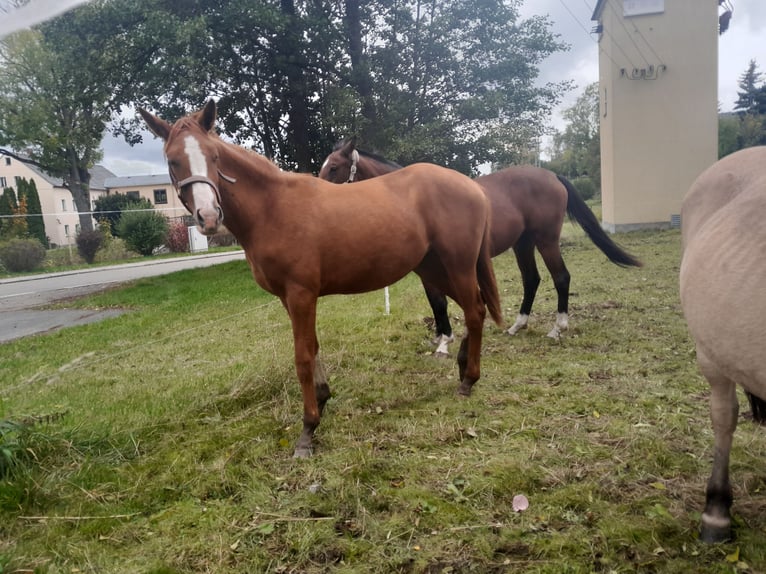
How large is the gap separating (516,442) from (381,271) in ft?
4.46

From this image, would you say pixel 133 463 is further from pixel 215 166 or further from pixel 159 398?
pixel 215 166

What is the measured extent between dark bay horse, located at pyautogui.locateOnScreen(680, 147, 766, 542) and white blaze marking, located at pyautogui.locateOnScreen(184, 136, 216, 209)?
2.25 meters

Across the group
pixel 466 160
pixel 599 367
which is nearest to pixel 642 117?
pixel 466 160

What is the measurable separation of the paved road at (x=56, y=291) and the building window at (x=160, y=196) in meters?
25.8

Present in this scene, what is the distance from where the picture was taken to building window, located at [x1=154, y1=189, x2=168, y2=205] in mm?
44500

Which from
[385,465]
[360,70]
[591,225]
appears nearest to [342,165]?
[385,465]

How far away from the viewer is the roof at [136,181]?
5347 cm

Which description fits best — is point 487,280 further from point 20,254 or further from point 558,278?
point 20,254

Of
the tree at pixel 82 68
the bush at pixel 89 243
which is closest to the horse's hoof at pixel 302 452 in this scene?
the tree at pixel 82 68

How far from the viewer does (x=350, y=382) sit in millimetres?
4242

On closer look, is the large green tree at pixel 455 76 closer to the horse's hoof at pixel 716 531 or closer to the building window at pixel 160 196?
the horse's hoof at pixel 716 531

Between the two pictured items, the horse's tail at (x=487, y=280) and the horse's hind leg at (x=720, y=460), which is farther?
the horse's tail at (x=487, y=280)

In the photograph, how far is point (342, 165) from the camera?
4.87 m

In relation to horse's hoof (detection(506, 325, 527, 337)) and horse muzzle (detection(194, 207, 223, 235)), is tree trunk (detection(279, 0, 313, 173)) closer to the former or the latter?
horse's hoof (detection(506, 325, 527, 337))
